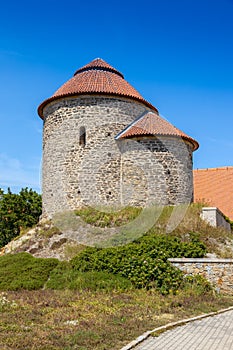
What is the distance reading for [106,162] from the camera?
2109cm

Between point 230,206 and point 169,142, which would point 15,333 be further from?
point 230,206

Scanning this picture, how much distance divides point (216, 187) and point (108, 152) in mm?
13634

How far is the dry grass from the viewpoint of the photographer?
716cm

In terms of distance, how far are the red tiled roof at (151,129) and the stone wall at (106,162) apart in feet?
1.08

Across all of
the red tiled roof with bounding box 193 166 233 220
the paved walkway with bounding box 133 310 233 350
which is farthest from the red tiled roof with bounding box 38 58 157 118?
the paved walkway with bounding box 133 310 233 350

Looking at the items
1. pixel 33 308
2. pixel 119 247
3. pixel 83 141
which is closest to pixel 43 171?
pixel 83 141

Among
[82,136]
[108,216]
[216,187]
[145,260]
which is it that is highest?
[82,136]

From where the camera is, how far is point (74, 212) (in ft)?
65.7

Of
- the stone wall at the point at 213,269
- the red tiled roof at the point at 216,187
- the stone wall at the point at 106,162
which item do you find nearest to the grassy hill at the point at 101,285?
the stone wall at the point at 213,269

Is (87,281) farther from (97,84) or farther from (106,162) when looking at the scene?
(97,84)

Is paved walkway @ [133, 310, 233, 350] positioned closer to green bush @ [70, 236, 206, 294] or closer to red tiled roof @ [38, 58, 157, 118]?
green bush @ [70, 236, 206, 294]

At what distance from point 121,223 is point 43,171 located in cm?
705

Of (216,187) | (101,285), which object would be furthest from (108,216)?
(216,187)

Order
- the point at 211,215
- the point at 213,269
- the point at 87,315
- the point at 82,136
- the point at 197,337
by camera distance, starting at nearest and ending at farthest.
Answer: the point at 197,337 → the point at 87,315 → the point at 213,269 → the point at 211,215 → the point at 82,136
